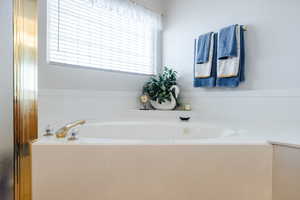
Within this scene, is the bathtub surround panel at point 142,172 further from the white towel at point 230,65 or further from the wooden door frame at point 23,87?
the white towel at point 230,65

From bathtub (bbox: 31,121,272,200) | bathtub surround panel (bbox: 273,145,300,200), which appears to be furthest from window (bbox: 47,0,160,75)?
bathtub surround panel (bbox: 273,145,300,200)

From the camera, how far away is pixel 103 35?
2.23 m

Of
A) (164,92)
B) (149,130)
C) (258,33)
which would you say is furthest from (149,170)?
(258,33)

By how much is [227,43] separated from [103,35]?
4.48 feet

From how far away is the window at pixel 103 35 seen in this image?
6.30ft

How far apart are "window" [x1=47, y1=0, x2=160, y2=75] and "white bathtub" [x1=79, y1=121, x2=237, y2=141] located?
738mm

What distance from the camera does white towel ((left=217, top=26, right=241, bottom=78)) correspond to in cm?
193

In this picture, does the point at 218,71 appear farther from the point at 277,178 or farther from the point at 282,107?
the point at 277,178

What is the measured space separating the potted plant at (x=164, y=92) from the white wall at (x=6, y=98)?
180cm

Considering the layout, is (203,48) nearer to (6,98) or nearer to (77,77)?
(77,77)

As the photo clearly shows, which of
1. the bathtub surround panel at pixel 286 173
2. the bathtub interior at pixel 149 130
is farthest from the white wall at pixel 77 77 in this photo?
the bathtub surround panel at pixel 286 173

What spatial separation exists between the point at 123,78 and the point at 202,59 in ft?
3.15

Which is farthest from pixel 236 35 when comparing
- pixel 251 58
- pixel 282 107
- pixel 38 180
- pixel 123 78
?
pixel 38 180

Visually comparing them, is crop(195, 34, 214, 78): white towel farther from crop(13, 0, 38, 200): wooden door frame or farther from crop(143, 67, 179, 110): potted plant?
crop(13, 0, 38, 200): wooden door frame
